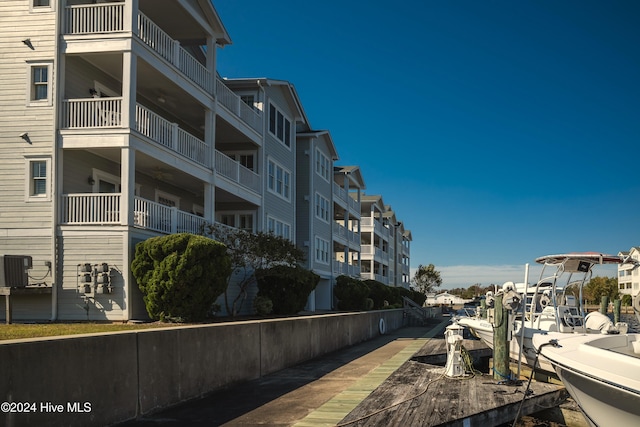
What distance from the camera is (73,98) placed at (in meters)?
20.3

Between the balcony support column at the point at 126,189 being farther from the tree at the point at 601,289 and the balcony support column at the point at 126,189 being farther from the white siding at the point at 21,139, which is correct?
the tree at the point at 601,289

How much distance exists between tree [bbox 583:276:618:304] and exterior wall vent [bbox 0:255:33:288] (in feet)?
327

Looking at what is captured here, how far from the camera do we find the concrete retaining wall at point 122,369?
23.0ft

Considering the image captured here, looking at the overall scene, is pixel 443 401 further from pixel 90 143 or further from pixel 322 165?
pixel 322 165

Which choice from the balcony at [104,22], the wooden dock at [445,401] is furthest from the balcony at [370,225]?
the wooden dock at [445,401]

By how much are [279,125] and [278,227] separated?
18.2 ft

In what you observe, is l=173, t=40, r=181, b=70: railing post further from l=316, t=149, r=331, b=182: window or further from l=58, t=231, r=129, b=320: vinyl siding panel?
l=316, t=149, r=331, b=182: window

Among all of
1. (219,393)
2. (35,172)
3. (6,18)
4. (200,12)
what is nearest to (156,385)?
(219,393)

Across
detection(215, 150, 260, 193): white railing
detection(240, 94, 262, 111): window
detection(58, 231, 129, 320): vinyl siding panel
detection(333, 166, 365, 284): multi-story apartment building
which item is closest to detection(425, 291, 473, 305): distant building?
detection(333, 166, 365, 284): multi-story apartment building

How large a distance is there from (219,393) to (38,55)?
13476mm

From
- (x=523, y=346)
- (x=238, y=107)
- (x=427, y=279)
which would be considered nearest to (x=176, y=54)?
(x=238, y=107)

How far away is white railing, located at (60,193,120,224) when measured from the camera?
63.7 feet

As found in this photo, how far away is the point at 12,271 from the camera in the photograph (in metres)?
18.1

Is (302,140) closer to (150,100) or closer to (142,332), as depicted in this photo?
(150,100)
